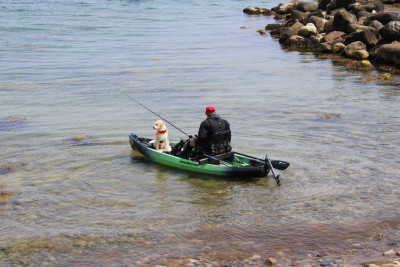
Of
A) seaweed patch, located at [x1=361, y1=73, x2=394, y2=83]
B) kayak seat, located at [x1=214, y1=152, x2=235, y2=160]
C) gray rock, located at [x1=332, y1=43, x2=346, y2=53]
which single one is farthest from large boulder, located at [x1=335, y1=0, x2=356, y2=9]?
kayak seat, located at [x1=214, y1=152, x2=235, y2=160]

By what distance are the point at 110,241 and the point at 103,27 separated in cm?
4767

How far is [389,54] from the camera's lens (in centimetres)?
3044

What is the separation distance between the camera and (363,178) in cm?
1345

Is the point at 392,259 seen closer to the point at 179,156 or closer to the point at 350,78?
the point at 179,156

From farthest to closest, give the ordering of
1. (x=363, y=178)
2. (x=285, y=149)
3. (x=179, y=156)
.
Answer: (x=285, y=149) → (x=179, y=156) → (x=363, y=178)

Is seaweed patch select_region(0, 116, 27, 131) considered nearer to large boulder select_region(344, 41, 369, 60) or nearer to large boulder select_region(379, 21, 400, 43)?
large boulder select_region(344, 41, 369, 60)

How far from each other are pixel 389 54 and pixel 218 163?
20.8 metres

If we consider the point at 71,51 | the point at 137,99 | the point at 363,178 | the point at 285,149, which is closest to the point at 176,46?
the point at 71,51

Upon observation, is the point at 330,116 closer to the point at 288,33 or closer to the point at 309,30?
the point at 309,30

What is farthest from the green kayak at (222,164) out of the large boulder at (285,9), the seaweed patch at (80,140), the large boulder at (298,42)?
the large boulder at (285,9)

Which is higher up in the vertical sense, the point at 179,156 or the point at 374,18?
the point at 374,18

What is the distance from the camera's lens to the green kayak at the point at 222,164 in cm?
1351

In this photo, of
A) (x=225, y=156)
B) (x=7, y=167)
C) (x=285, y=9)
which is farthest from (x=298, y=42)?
(x=7, y=167)

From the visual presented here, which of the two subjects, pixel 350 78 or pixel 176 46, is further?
pixel 176 46
